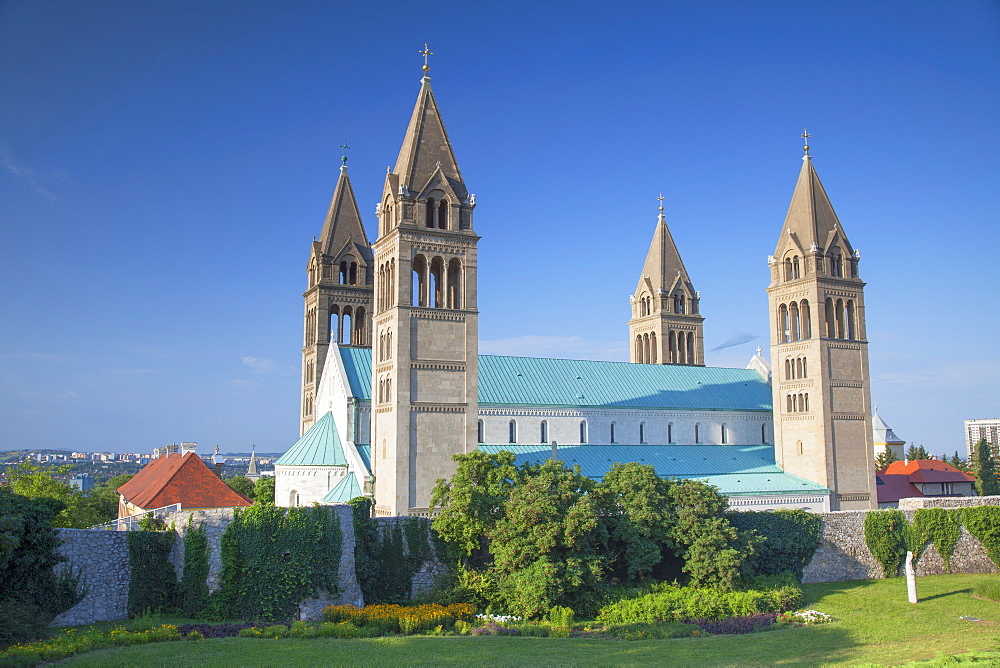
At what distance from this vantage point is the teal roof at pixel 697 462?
48625 millimetres

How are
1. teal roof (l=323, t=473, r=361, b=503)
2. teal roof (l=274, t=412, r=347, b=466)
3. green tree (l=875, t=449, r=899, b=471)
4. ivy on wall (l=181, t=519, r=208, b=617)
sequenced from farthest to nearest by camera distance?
1. green tree (l=875, t=449, r=899, b=471)
2. teal roof (l=274, t=412, r=347, b=466)
3. teal roof (l=323, t=473, r=361, b=503)
4. ivy on wall (l=181, t=519, r=208, b=617)

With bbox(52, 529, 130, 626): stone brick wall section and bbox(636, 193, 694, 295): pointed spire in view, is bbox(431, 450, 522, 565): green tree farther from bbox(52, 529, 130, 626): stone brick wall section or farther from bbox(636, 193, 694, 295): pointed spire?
bbox(636, 193, 694, 295): pointed spire

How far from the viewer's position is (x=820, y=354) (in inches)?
2109

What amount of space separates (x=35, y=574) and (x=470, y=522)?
14.3m

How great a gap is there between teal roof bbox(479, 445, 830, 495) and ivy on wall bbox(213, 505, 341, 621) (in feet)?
63.5

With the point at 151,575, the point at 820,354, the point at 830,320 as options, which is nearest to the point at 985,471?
the point at 830,320

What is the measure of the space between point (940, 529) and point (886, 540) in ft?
12.0

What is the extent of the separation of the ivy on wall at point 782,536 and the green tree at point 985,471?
48.0m

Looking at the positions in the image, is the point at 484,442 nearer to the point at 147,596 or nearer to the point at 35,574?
the point at 147,596

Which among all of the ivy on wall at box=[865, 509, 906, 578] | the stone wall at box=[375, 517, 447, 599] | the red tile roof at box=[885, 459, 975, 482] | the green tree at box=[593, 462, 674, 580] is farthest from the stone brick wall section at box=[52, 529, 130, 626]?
the red tile roof at box=[885, 459, 975, 482]

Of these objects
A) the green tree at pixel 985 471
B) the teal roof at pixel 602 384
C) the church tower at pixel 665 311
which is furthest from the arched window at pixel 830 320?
the green tree at pixel 985 471

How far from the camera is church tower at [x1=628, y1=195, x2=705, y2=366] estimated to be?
66875 millimetres

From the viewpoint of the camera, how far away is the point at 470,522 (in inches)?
1220

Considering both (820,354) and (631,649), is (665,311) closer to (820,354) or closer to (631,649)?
(820,354)
